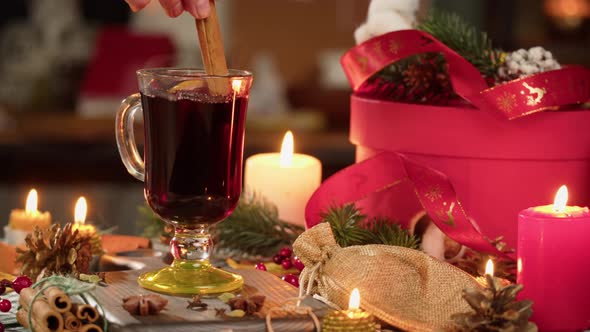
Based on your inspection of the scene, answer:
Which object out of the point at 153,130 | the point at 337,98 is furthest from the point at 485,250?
the point at 337,98

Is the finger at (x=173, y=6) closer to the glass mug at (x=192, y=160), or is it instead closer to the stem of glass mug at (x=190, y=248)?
the glass mug at (x=192, y=160)

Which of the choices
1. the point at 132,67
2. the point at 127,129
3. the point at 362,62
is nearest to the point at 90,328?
the point at 127,129

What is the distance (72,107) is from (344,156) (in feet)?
4.12

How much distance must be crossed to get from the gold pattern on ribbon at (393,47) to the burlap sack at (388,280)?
1.04 feet

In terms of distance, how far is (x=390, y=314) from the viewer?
1.07 meters

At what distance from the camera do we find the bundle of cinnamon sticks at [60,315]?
0.99m

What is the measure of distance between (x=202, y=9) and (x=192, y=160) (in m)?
0.17

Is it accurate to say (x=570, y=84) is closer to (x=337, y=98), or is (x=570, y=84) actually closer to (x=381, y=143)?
(x=381, y=143)

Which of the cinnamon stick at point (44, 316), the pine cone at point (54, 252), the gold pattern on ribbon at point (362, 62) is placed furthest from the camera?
the gold pattern on ribbon at point (362, 62)

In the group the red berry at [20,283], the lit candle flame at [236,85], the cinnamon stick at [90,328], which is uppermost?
the lit candle flame at [236,85]

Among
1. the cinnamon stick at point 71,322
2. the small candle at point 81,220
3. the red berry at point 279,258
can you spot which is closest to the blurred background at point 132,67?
the small candle at point 81,220

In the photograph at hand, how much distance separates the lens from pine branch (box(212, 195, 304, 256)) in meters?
1.46

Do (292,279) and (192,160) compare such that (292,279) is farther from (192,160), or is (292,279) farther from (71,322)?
(71,322)

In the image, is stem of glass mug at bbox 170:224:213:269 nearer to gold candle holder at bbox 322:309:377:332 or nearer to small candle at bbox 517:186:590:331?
gold candle holder at bbox 322:309:377:332
